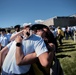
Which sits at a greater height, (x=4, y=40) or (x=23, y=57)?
(x=23, y=57)

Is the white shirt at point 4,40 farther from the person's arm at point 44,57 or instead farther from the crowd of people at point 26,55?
the person's arm at point 44,57

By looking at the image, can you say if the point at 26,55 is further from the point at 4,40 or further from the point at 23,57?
the point at 4,40

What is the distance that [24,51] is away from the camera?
10.6 ft

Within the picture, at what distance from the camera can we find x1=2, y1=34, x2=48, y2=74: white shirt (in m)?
3.18

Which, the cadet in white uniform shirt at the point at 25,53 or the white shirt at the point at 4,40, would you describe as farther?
the white shirt at the point at 4,40

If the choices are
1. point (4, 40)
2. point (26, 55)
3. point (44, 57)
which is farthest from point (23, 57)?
point (4, 40)

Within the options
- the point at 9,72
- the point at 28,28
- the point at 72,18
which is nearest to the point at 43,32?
the point at 28,28

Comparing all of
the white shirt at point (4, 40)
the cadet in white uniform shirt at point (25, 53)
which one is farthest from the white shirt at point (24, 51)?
the white shirt at point (4, 40)

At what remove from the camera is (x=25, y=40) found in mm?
3289

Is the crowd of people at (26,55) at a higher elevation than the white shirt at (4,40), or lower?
higher

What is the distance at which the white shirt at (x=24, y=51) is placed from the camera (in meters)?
3.18

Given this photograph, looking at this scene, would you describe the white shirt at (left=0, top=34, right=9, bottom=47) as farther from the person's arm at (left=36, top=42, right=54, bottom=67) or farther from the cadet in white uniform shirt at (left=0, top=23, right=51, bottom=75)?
the person's arm at (left=36, top=42, right=54, bottom=67)

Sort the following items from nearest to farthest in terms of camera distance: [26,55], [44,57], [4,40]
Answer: [44,57], [26,55], [4,40]

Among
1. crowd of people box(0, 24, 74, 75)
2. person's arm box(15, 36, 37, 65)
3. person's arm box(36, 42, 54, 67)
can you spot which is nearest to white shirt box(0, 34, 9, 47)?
crowd of people box(0, 24, 74, 75)
